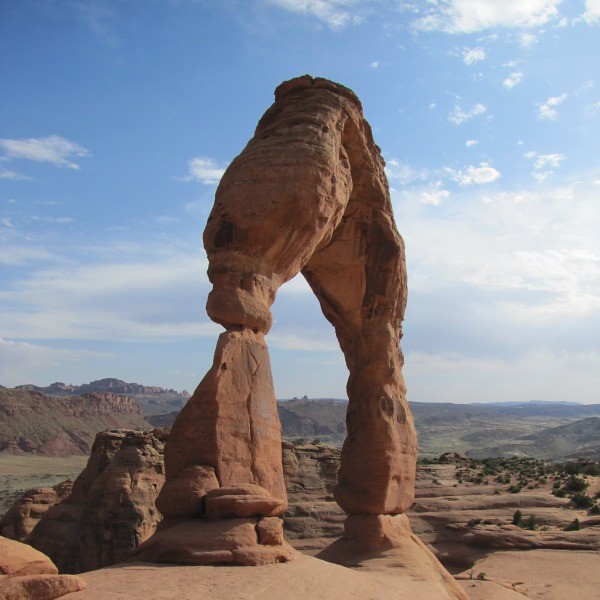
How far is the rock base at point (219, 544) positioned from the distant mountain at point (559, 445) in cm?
6247

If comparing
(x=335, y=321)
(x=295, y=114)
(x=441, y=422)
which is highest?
(x=295, y=114)

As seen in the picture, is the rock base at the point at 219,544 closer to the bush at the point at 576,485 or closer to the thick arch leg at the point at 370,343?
the thick arch leg at the point at 370,343

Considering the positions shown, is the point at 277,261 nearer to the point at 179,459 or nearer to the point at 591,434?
the point at 179,459

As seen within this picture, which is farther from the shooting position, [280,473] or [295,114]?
[295,114]

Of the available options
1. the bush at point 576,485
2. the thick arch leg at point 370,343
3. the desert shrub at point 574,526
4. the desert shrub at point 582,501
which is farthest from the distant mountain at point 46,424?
the thick arch leg at point 370,343

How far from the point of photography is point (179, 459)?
762 cm

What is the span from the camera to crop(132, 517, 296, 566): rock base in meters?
6.39

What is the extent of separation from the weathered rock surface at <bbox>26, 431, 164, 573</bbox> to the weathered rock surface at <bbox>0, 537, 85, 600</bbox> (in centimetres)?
875

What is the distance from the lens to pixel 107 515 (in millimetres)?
13609

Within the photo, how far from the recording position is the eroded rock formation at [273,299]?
24.6ft

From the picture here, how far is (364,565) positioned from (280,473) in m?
2.92

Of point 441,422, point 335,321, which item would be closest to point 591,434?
point 441,422

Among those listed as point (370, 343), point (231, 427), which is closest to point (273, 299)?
point (231, 427)

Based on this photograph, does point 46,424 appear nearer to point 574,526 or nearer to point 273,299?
point 574,526
